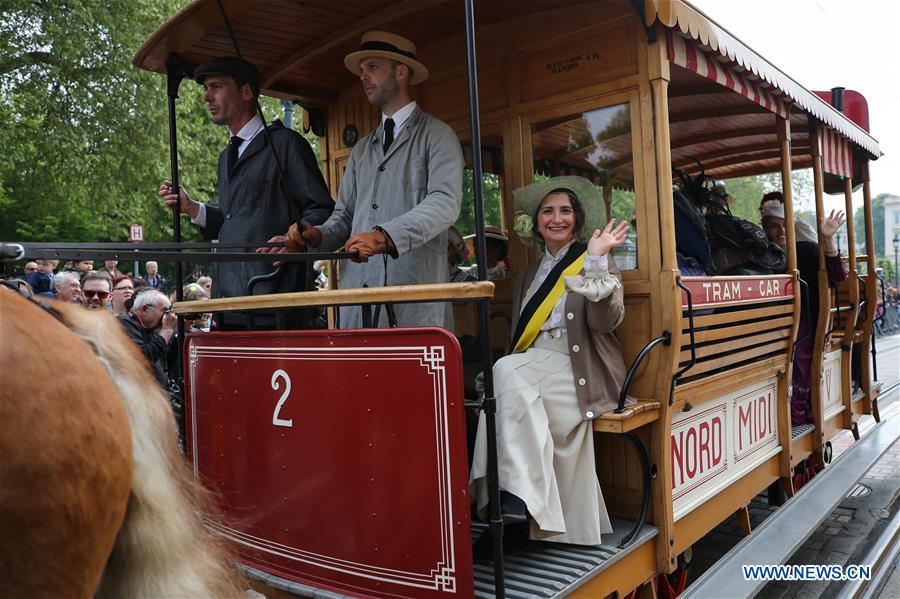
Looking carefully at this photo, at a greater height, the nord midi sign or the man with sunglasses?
the man with sunglasses

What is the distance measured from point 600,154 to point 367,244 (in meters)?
1.56

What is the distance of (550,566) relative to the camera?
2.71 meters

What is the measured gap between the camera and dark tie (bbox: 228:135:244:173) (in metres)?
3.67

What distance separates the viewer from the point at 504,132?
3.84m

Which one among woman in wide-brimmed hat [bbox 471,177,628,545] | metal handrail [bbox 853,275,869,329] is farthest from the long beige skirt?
metal handrail [bbox 853,275,869,329]

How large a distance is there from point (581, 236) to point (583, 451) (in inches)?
41.3

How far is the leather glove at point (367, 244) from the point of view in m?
2.62

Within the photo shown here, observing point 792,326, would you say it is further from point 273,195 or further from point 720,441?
point 273,195

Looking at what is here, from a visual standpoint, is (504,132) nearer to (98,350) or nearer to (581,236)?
(581,236)

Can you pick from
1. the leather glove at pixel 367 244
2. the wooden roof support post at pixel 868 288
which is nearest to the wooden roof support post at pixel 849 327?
the wooden roof support post at pixel 868 288

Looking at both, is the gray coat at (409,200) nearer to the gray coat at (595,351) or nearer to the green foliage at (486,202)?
the gray coat at (595,351)

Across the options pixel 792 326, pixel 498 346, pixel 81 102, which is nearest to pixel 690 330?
pixel 498 346

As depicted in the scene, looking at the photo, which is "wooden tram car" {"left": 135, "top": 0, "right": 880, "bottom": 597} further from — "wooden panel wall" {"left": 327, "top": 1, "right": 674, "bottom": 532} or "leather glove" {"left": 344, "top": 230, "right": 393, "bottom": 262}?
"leather glove" {"left": 344, "top": 230, "right": 393, "bottom": 262}

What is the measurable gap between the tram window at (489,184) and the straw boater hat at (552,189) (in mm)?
460
